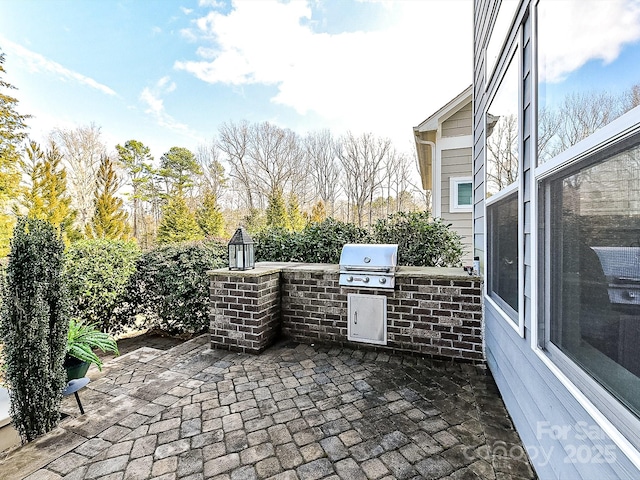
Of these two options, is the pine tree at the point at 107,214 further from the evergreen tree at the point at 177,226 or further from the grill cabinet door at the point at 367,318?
the grill cabinet door at the point at 367,318

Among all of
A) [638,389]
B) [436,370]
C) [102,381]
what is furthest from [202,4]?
[638,389]

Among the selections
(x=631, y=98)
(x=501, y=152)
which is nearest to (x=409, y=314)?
(x=501, y=152)

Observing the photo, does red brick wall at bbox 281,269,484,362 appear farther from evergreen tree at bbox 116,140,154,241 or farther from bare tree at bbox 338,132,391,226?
evergreen tree at bbox 116,140,154,241

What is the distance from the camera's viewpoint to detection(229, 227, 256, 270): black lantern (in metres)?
3.77

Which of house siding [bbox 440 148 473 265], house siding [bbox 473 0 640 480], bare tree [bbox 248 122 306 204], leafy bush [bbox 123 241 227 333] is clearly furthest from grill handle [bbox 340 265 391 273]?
bare tree [bbox 248 122 306 204]

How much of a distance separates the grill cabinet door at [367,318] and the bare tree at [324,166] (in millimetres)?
14730

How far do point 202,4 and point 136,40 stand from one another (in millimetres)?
2413

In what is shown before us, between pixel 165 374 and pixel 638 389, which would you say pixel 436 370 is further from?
pixel 165 374

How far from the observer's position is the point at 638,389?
2.79 ft

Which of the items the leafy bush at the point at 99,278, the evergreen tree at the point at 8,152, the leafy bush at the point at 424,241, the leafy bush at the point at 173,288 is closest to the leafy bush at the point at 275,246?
the leafy bush at the point at 173,288

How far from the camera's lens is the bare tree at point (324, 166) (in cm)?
1834

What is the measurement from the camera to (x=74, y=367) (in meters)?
2.62

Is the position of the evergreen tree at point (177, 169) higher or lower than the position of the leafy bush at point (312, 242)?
higher

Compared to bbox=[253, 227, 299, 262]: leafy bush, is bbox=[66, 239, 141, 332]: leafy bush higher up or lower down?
lower down
